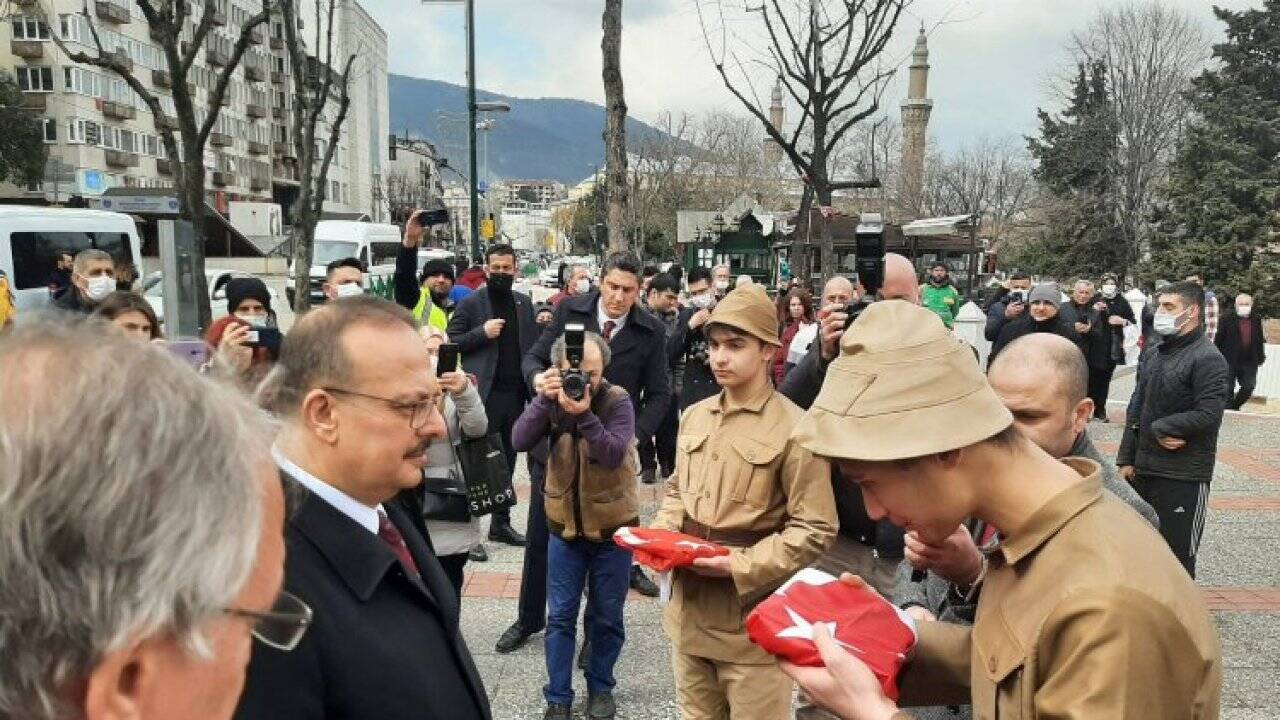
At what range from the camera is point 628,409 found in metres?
4.17

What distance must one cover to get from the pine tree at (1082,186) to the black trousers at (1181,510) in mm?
32560

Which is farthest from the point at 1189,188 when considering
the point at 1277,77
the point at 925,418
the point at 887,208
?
the point at 925,418

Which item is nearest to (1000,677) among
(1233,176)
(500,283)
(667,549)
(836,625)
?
(836,625)

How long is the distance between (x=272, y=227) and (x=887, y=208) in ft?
116

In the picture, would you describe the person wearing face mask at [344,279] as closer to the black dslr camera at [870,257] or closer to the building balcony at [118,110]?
the black dslr camera at [870,257]

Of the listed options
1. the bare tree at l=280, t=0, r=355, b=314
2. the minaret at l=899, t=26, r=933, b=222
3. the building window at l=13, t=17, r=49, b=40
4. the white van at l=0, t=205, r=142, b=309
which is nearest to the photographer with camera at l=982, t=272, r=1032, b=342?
the bare tree at l=280, t=0, r=355, b=314

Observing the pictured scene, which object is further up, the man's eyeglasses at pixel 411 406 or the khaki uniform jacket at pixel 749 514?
the man's eyeglasses at pixel 411 406

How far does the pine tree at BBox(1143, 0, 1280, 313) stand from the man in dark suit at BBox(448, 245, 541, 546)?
25.4 metres

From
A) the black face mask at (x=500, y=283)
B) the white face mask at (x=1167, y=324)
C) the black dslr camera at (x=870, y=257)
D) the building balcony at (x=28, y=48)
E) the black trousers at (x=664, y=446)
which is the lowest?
the black trousers at (x=664, y=446)

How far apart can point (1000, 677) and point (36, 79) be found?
177 ft

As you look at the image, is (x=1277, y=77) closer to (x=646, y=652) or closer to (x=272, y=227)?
(x=646, y=652)

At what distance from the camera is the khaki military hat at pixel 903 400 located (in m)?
1.46

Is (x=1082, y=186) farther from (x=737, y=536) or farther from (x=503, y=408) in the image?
(x=737, y=536)

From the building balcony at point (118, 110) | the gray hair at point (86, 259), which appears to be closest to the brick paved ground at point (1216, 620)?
the gray hair at point (86, 259)
